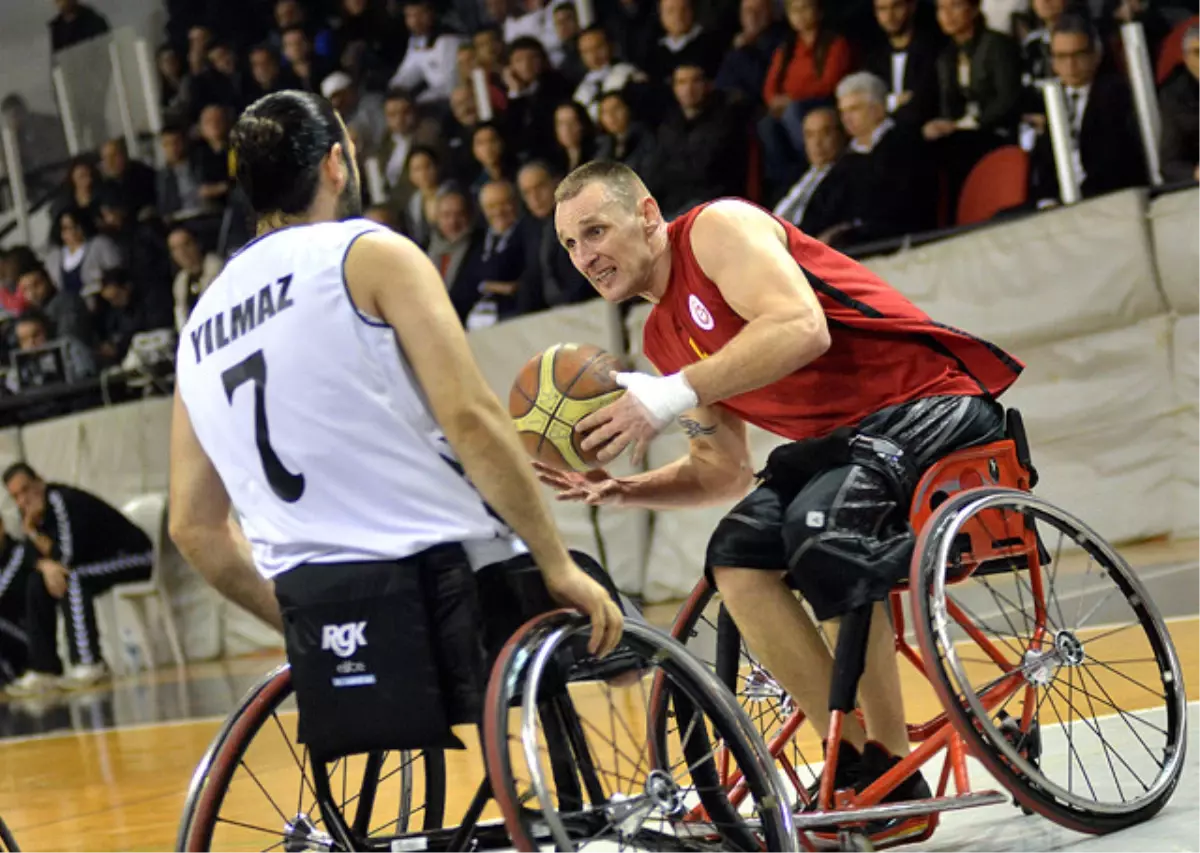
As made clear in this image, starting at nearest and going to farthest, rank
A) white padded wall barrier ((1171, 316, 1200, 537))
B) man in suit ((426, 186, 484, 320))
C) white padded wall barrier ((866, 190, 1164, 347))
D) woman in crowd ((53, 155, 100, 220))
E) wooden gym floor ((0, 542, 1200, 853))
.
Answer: wooden gym floor ((0, 542, 1200, 853)) < white padded wall barrier ((1171, 316, 1200, 537)) < white padded wall barrier ((866, 190, 1164, 347)) < man in suit ((426, 186, 484, 320)) < woman in crowd ((53, 155, 100, 220))

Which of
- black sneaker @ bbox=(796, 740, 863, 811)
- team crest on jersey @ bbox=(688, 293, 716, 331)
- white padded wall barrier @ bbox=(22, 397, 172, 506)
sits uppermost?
team crest on jersey @ bbox=(688, 293, 716, 331)

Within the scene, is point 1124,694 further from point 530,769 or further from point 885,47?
point 885,47

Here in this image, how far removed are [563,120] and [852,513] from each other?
689cm

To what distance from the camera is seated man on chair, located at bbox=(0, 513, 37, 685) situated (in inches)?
429

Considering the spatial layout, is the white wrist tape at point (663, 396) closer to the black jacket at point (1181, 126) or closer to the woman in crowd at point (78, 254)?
the black jacket at point (1181, 126)

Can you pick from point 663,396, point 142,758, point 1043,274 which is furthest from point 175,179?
point 663,396

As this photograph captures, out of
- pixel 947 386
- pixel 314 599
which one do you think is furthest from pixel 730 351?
pixel 314 599

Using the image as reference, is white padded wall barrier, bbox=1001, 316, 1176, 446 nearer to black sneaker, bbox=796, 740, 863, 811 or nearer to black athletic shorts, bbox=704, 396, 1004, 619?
black athletic shorts, bbox=704, 396, 1004, 619

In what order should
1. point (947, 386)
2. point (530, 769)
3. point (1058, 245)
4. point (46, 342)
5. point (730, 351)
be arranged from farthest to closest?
point (46, 342)
point (1058, 245)
point (947, 386)
point (730, 351)
point (530, 769)

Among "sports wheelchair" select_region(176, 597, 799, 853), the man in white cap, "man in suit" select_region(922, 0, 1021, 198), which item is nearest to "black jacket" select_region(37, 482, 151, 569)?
the man in white cap

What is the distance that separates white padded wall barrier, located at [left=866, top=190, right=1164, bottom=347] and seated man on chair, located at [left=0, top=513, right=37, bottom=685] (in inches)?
258

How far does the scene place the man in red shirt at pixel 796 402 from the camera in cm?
283

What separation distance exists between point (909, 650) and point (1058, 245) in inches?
185

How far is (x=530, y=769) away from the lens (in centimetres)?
195
